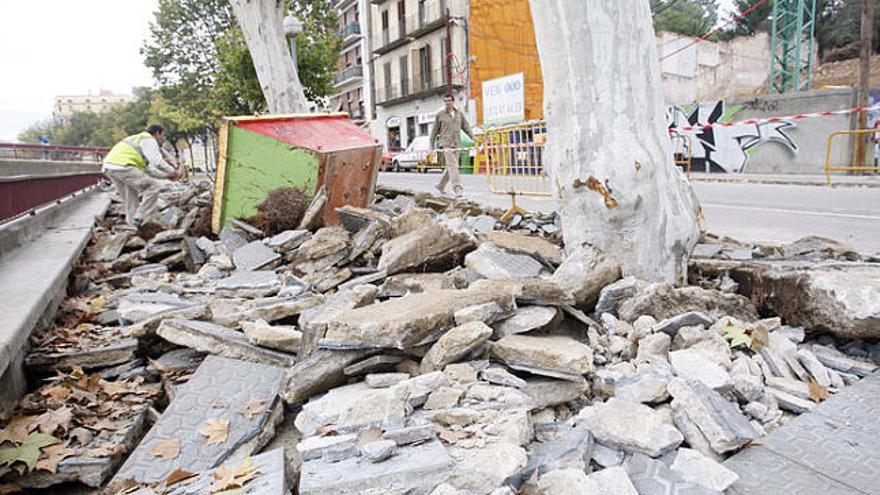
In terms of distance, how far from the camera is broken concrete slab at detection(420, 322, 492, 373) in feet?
7.16

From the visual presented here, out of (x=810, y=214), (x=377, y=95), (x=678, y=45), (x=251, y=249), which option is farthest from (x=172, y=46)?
(x=810, y=214)

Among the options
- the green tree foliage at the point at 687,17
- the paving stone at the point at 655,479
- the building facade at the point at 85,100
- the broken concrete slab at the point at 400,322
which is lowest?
the paving stone at the point at 655,479

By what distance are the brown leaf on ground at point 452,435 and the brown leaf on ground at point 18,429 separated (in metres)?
1.66

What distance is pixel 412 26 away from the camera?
109 ft

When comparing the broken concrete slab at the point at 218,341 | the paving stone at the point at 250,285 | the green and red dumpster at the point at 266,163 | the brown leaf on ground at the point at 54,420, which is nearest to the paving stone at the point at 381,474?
the broken concrete slab at the point at 218,341

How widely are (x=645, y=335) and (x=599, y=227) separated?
0.89m

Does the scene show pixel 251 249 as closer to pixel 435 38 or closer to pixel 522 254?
pixel 522 254

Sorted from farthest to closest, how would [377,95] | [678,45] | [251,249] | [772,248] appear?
1. [377,95]
2. [678,45]
3. [251,249]
4. [772,248]

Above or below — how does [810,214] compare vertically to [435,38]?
below

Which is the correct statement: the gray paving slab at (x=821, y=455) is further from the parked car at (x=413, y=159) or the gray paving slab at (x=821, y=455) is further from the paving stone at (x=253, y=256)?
the parked car at (x=413, y=159)

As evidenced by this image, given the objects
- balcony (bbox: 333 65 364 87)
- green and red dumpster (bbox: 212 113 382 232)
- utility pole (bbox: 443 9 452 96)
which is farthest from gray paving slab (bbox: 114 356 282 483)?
balcony (bbox: 333 65 364 87)

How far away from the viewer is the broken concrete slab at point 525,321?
97.0 inches

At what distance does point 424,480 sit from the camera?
1521 millimetres

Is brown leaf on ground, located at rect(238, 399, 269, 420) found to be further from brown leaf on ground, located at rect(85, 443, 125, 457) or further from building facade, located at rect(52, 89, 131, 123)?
building facade, located at rect(52, 89, 131, 123)
